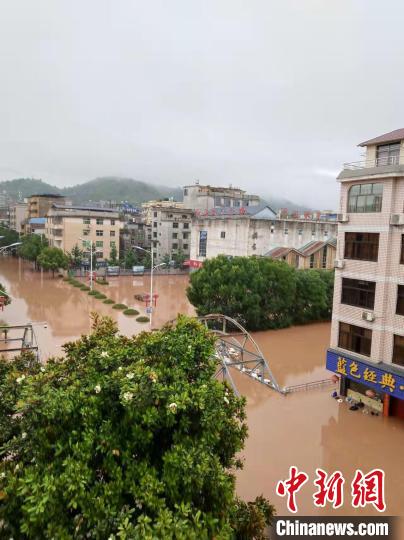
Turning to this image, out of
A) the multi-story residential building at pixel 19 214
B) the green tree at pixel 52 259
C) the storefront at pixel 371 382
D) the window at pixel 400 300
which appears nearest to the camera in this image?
the storefront at pixel 371 382

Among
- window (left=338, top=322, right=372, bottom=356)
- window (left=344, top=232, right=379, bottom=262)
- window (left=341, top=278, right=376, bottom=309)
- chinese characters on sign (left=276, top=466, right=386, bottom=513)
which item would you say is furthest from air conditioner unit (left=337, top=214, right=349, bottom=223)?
chinese characters on sign (left=276, top=466, right=386, bottom=513)

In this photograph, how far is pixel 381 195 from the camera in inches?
662

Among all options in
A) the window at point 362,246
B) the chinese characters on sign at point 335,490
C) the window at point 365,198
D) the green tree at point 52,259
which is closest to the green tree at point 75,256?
the green tree at point 52,259

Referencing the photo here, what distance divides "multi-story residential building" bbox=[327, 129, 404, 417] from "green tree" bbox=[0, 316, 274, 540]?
443 inches

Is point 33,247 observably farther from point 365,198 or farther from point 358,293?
point 365,198

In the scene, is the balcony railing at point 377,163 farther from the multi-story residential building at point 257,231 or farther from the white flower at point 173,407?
the multi-story residential building at point 257,231

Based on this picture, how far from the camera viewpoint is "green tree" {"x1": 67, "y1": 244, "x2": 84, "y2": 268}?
59.2 meters

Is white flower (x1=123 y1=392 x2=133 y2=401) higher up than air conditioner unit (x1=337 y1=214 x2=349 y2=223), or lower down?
lower down

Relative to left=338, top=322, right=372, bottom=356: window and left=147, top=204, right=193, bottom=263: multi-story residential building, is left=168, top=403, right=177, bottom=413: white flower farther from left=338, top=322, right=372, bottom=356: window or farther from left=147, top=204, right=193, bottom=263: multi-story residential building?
left=147, top=204, right=193, bottom=263: multi-story residential building

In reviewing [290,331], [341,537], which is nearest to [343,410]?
[341,537]

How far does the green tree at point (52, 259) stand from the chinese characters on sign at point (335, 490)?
45.3 meters

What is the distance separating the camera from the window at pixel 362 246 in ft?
56.2

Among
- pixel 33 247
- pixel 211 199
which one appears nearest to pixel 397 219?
pixel 33 247

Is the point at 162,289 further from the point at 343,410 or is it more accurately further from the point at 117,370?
the point at 117,370
